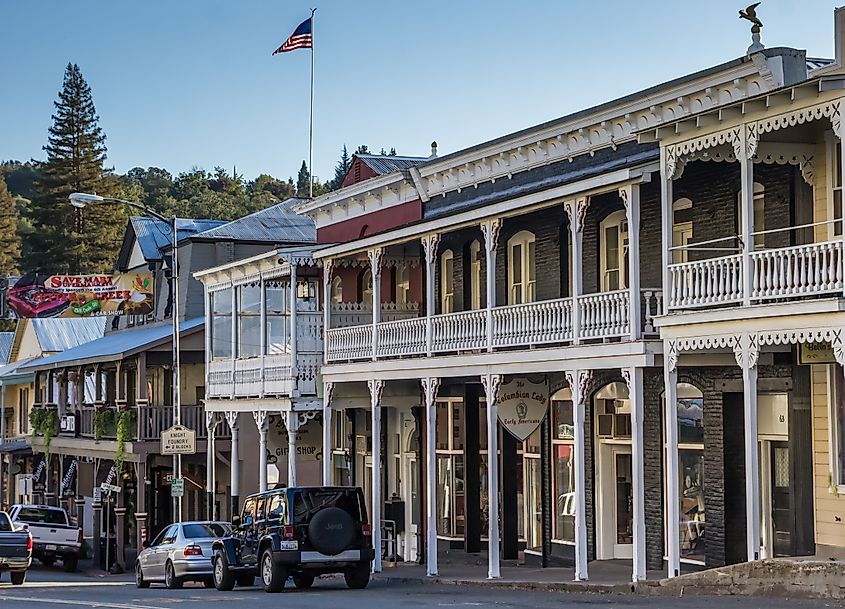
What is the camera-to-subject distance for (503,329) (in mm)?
27359

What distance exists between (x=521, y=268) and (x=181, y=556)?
31.3 feet

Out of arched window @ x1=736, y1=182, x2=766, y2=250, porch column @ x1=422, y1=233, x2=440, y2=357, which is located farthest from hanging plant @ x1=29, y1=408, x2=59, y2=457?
arched window @ x1=736, y1=182, x2=766, y2=250

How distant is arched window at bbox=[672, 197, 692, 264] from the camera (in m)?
25.4

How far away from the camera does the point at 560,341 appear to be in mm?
25516

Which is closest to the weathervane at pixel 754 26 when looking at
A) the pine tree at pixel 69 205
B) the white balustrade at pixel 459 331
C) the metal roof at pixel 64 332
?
the white balustrade at pixel 459 331

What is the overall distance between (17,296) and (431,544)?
24.8 meters

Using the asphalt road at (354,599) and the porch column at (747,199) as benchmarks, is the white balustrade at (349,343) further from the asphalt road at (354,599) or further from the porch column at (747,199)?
the porch column at (747,199)

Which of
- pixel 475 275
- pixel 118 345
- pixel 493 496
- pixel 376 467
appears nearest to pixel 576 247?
pixel 493 496

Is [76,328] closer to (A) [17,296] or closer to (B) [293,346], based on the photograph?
(A) [17,296]

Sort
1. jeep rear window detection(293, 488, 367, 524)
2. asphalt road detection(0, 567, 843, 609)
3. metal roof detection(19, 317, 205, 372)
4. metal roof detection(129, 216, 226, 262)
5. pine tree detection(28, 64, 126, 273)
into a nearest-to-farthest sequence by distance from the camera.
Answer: asphalt road detection(0, 567, 843, 609), jeep rear window detection(293, 488, 367, 524), metal roof detection(19, 317, 205, 372), metal roof detection(129, 216, 226, 262), pine tree detection(28, 64, 126, 273)

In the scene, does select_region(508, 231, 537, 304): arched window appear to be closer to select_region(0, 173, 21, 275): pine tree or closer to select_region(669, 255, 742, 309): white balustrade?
select_region(669, 255, 742, 309): white balustrade

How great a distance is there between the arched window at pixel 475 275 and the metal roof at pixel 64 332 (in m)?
36.1

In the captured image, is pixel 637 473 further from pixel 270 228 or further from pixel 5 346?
pixel 5 346

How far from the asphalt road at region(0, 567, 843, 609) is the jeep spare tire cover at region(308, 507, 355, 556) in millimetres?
809
